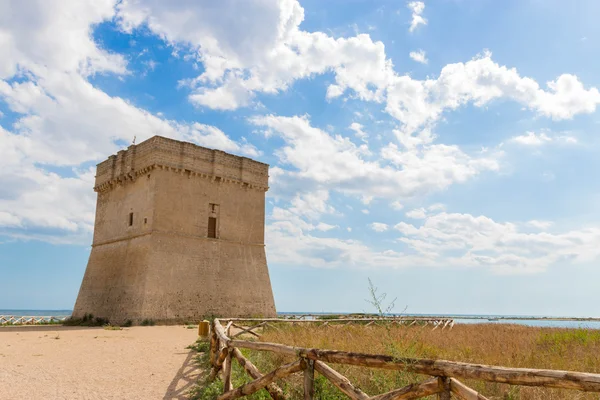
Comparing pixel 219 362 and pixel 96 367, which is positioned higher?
pixel 219 362

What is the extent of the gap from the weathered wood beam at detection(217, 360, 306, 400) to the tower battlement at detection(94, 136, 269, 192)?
17.8 meters

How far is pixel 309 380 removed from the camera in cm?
517

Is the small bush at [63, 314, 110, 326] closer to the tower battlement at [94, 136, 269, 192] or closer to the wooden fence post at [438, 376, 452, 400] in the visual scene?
the tower battlement at [94, 136, 269, 192]

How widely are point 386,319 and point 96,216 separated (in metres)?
26.1

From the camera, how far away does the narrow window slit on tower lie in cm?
2461

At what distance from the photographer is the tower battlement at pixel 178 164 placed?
2291 centimetres

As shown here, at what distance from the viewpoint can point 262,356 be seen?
8805 mm

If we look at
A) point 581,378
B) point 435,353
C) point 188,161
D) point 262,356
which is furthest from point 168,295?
point 581,378

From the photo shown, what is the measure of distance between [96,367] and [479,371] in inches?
364

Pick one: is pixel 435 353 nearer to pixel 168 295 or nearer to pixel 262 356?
pixel 262 356

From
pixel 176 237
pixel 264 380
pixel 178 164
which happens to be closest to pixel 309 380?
pixel 264 380

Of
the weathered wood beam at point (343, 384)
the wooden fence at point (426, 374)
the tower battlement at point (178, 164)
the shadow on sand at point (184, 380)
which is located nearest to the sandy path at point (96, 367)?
the shadow on sand at point (184, 380)

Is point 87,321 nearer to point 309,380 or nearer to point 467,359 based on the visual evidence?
point 467,359

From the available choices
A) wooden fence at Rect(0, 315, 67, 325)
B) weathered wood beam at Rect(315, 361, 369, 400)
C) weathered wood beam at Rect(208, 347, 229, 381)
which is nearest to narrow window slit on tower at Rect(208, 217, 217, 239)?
wooden fence at Rect(0, 315, 67, 325)
